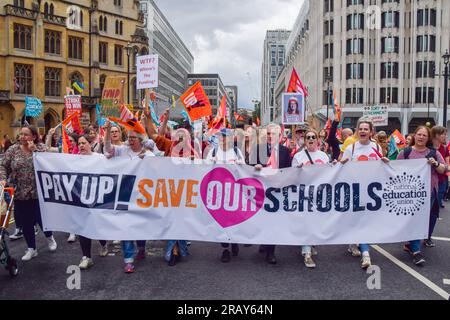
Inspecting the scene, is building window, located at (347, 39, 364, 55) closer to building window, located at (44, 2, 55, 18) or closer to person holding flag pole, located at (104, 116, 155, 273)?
building window, located at (44, 2, 55, 18)

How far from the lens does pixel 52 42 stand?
42.2 metres

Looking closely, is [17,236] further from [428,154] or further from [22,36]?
[22,36]

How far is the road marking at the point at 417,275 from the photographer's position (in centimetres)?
509

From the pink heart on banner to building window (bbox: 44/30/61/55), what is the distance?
133ft

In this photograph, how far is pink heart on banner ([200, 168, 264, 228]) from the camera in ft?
20.6

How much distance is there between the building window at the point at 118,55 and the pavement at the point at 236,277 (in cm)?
4490

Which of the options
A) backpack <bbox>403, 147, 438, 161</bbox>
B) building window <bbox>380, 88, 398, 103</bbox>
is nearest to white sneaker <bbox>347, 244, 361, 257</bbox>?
backpack <bbox>403, 147, 438, 161</bbox>

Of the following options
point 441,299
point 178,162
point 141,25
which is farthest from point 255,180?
point 141,25

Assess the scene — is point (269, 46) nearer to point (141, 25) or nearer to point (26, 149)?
point (141, 25)

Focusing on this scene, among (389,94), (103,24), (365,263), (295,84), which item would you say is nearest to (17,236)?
(365,263)

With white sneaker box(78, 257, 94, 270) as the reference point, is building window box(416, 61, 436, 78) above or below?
above

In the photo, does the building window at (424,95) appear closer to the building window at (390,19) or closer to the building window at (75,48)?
the building window at (390,19)

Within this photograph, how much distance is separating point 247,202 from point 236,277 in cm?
110

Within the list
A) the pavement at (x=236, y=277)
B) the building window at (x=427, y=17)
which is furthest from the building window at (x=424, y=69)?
the pavement at (x=236, y=277)
